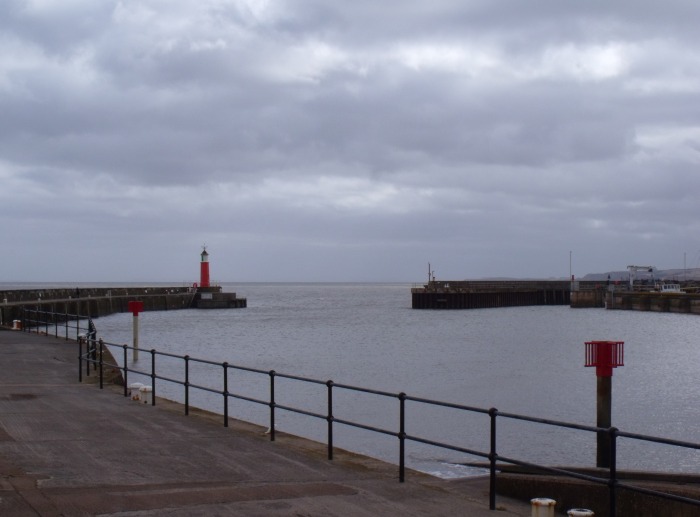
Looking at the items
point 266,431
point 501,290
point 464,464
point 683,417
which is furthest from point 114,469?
point 501,290

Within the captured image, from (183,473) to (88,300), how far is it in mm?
65277

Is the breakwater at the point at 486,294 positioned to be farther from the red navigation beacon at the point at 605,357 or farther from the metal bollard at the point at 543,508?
the metal bollard at the point at 543,508

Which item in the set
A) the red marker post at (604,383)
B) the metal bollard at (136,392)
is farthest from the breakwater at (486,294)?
the red marker post at (604,383)

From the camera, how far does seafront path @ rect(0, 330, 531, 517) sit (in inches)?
318

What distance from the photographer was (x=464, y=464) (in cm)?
1783

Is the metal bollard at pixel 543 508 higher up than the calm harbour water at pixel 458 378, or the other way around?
the metal bollard at pixel 543 508

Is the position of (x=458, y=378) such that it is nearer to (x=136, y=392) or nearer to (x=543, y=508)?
(x=136, y=392)

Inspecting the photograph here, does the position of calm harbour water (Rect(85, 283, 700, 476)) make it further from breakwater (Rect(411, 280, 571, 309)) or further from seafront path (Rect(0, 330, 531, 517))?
breakwater (Rect(411, 280, 571, 309))

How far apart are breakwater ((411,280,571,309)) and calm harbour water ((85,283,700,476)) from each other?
3778 cm

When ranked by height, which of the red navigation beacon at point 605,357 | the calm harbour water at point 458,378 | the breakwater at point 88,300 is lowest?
the calm harbour water at point 458,378

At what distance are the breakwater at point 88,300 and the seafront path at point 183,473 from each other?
3402 cm

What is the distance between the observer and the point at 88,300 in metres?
71.5

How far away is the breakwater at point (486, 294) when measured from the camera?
12131 cm

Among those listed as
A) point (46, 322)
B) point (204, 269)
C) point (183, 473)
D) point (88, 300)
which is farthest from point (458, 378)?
point (204, 269)
